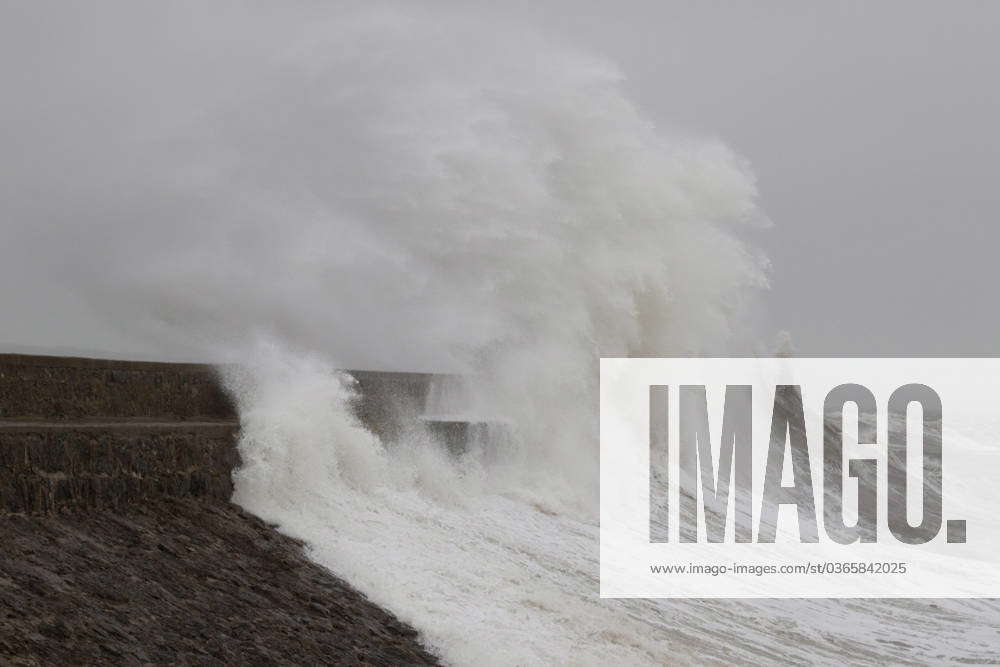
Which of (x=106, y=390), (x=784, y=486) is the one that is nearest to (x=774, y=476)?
(x=784, y=486)

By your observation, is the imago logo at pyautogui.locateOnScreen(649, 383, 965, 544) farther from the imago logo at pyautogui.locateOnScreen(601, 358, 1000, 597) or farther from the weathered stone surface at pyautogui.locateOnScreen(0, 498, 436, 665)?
the weathered stone surface at pyautogui.locateOnScreen(0, 498, 436, 665)

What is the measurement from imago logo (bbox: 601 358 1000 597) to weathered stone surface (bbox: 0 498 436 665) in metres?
3.46

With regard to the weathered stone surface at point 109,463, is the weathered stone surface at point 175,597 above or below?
below

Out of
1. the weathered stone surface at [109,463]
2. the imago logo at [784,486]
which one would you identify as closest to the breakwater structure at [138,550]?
the weathered stone surface at [109,463]

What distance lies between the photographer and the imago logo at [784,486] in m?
14.6

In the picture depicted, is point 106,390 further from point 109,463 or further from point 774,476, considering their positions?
point 774,476

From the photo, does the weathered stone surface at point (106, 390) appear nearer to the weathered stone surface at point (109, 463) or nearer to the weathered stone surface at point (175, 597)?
the weathered stone surface at point (109, 463)

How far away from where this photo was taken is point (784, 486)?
74.2 feet

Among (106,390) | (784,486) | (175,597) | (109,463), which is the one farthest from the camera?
(784,486)

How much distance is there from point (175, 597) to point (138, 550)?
646 millimetres

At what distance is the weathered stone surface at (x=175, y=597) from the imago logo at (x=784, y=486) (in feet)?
11.3

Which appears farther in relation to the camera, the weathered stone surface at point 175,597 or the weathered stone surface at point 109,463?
the weathered stone surface at point 109,463

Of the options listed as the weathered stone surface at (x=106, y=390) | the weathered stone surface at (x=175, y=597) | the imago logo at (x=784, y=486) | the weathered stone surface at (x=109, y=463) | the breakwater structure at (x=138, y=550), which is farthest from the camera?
the imago logo at (x=784, y=486)

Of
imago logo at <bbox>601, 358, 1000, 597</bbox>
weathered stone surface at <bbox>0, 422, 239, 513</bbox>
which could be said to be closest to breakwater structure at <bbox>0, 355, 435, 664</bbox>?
weathered stone surface at <bbox>0, 422, 239, 513</bbox>
